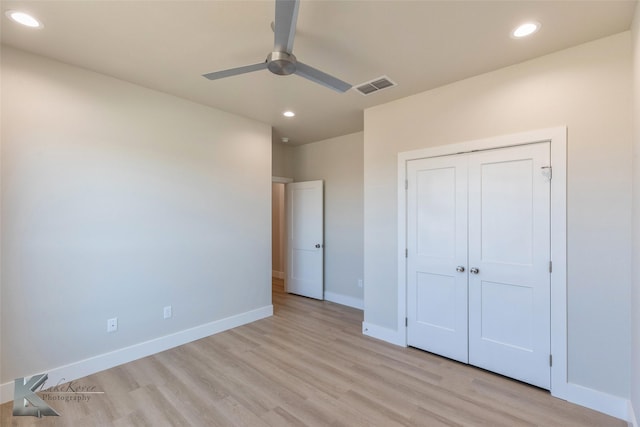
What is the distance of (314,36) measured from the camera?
218 cm

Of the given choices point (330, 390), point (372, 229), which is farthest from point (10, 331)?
point (372, 229)

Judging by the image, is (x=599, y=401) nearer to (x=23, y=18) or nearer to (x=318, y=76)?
(x=318, y=76)

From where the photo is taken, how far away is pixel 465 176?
2.85m

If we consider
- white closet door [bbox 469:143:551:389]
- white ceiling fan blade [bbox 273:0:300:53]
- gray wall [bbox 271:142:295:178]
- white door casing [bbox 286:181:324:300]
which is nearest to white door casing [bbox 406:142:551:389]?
white closet door [bbox 469:143:551:389]

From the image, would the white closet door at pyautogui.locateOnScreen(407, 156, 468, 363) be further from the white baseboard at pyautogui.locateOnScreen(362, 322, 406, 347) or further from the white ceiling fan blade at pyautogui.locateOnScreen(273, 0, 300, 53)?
the white ceiling fan blade at pyautogui.locateOnScreen(273, 0, 300, 53)

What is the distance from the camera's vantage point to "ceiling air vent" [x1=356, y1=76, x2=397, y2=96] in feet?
9.43

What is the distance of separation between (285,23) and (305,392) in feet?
8.73

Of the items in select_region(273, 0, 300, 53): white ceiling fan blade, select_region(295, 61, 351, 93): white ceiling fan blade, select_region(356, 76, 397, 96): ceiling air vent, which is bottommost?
select_region(295, 61, 351, 93): white ceiling fan blade

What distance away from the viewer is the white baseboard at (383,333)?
3296 mm

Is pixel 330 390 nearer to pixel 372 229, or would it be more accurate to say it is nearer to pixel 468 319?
pixel 468 319

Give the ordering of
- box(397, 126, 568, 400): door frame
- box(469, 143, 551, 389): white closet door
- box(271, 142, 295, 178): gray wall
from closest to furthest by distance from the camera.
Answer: box(397, 126, 568, 400): door frame
box(469, 143, 551, 389): white closet door
box(271, 142, 295, 178): gray wall

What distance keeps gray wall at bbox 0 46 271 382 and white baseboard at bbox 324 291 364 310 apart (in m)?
1.56

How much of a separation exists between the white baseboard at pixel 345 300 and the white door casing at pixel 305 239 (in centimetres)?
13

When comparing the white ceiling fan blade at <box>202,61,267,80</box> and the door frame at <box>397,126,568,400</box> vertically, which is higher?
the white ceiling fan blade at <box>202,61,267,80</box>
